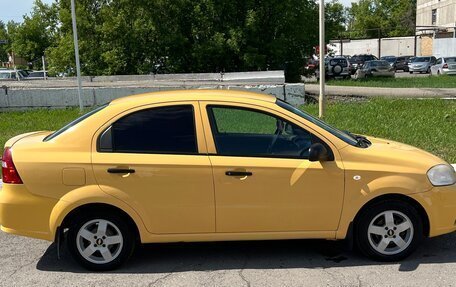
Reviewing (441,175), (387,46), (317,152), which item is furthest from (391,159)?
(387,46)

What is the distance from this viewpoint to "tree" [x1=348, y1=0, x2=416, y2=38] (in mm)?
84938

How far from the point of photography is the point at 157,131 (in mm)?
4156

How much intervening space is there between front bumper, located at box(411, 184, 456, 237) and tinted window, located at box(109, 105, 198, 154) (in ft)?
6.76

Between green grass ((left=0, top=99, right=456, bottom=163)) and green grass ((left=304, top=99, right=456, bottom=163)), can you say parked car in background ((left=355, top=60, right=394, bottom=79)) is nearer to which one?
green grass ((left=0, top=99, right=456, bottom=163))

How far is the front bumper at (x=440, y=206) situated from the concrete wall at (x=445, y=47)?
2137 inches

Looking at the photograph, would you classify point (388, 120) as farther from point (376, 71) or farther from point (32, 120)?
point (376, 71)

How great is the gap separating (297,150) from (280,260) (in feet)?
3.46

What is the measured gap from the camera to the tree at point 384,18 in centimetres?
8494

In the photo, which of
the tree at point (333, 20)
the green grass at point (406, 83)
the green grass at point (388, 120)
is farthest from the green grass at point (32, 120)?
the green grass at point (406, 83)

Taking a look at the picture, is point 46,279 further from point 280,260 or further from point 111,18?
point 111,18

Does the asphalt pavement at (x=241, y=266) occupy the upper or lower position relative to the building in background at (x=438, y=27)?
lower

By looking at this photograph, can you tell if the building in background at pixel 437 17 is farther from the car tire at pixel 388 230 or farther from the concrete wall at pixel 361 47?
the car tire at pixel 388 230

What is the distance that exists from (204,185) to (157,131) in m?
0.63

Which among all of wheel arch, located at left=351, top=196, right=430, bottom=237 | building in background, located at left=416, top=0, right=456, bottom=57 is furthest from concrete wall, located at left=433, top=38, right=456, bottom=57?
wheel arch, located at left=351, top=196, right=430, bottom=237
